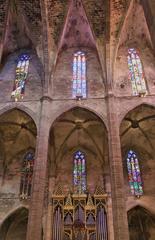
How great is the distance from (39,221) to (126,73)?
10695 millimetres

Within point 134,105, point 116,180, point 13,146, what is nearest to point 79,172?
point 13,146

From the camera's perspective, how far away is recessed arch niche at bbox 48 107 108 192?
1772 centimetres

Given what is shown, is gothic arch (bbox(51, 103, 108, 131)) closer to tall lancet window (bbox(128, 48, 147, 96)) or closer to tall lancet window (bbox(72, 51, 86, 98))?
tall lancet window (bbox(72, 51, 86, 98))

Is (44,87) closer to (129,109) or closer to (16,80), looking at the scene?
(16,80)

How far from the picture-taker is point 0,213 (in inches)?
648

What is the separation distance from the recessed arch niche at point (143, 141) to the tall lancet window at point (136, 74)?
1171 millimetres

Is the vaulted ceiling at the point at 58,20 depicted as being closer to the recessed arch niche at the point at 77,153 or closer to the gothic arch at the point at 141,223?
the recessed arch niche at the point at 77,153

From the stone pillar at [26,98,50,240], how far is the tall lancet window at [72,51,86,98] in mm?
2133

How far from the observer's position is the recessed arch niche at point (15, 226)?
56.2 feet

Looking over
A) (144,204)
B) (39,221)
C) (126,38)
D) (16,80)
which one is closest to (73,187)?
(144,204)

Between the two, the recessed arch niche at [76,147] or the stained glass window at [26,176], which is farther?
the recessed arch niche at [76,147]

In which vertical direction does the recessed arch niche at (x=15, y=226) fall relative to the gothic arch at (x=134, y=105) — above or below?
below

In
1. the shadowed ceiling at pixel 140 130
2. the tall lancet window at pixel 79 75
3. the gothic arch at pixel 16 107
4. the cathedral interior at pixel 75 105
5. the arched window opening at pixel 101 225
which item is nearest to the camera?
the arched window opening at pixel 101 225

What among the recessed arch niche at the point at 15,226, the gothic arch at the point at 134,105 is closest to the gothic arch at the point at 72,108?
the gothic arch at the point at 134,105
